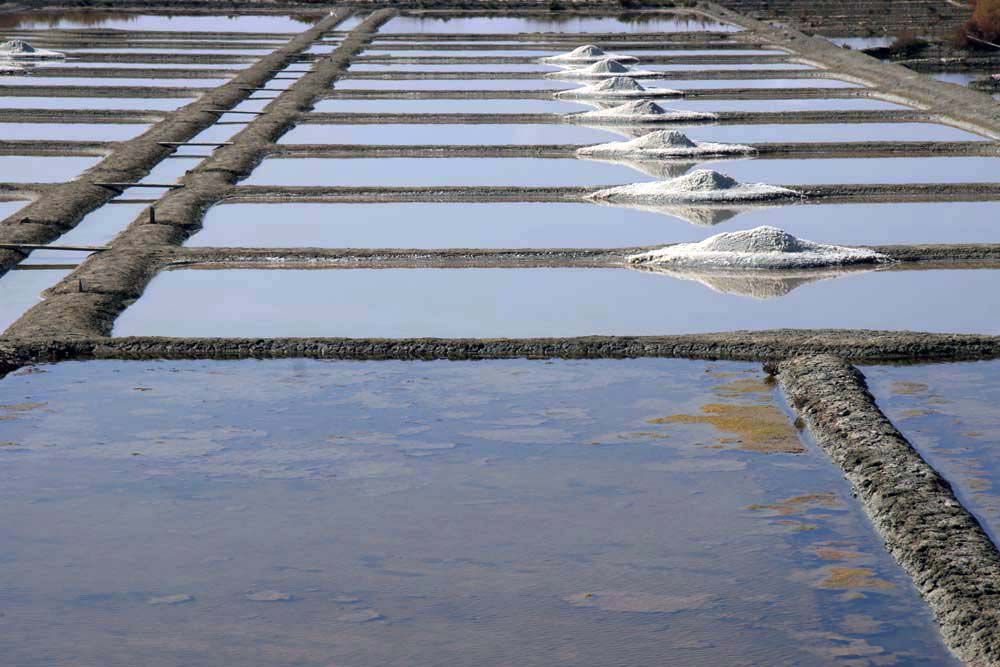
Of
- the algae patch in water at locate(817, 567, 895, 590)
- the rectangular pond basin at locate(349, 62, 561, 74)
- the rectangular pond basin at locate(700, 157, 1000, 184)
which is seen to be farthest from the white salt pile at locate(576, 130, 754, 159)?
the algae patch in water at locate(817, 567, 895, 590)

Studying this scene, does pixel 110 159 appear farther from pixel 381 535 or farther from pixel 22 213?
pixel 381 535

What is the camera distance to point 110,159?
8.83 m

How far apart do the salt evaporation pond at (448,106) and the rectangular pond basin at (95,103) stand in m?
1.18

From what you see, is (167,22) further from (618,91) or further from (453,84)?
(618,91)

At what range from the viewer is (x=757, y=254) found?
20.1 feet

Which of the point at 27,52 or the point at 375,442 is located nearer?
the point at 375,442

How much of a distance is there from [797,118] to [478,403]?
717 centimetres

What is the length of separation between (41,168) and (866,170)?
15.5 feet

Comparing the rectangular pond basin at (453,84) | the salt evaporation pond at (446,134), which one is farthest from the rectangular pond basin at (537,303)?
the rectangular pond basin at (453,84)

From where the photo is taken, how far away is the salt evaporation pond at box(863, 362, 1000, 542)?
379 centimetres

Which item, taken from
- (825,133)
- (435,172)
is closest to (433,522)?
(435,172)

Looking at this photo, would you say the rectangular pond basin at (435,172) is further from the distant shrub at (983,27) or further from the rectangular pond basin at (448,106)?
the distant shrub at (983,27)

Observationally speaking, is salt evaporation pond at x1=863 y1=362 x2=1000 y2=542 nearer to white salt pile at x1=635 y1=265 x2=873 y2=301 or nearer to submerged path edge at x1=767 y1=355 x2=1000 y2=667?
submerged path edge at x1=767 y1=355 x2=1000 y2=667

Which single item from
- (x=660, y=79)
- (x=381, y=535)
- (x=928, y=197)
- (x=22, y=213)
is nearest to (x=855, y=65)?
(x=660, y=79)
